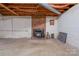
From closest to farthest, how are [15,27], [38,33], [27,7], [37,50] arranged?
[37,50] → [27,7] → [38,33] → [15,27]

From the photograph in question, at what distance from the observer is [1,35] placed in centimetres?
991

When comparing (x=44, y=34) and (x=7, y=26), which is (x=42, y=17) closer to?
(x=44, y=34)

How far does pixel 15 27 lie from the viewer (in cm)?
991

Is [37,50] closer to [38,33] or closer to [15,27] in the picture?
[38,33]

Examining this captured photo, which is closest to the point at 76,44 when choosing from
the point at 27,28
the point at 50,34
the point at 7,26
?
the point at 50,34

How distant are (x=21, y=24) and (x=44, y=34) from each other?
193 cm

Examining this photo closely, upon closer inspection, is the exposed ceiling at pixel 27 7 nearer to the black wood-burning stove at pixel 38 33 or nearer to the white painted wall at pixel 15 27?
the white painted wall at pixel 15 27

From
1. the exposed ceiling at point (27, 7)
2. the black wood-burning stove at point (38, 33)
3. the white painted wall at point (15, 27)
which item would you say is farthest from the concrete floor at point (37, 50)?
the white painted wall at point (15, 27)

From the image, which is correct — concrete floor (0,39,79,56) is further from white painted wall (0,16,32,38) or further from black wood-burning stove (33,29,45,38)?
white painted wall (0,16,32,38)

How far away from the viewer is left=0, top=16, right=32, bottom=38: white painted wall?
32.3 ft

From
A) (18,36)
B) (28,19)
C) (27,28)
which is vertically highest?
(28,19)

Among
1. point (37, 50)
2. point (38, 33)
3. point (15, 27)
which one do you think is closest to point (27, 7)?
point (37, 50)

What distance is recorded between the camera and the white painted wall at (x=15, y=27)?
32.3 ft

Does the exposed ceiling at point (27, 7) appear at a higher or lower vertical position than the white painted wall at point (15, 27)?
higher
